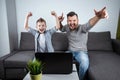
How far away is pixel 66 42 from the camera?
3025mm

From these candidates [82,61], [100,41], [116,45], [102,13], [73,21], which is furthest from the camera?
[100,41]

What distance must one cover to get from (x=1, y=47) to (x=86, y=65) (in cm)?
162

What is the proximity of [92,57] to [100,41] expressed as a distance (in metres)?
0.54

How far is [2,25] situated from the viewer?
2908 millimetres

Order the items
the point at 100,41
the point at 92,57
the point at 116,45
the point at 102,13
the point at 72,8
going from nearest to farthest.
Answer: the point at 102,13 → the point at 92,57 → the point at 116,45 → the point at 100,41 → the point at 72,8

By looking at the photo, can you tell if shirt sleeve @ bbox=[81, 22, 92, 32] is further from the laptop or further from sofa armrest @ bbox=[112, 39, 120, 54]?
the laptop

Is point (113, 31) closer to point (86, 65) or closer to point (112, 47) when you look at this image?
point (112, 47)

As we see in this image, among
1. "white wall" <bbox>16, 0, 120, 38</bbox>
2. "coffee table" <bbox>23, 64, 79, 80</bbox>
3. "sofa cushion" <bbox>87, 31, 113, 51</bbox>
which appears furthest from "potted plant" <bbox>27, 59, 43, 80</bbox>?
"white wall" <bbox>16, 0, 120, 38</bbox>

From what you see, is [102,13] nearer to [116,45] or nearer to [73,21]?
[73,21]

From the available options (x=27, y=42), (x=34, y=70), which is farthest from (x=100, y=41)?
(x=34, y=70)

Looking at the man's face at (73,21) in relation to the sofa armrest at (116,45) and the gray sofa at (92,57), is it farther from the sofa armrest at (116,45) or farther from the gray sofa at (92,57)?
the sofa armrest at (116,45)

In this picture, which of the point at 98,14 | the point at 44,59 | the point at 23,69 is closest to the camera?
the point at 44,59

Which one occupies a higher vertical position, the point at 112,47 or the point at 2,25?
the point at 2,25

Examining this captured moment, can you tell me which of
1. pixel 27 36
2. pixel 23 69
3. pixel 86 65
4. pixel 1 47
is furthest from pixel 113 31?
pixel 1 47
